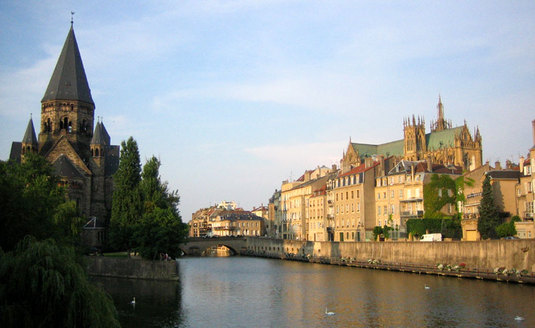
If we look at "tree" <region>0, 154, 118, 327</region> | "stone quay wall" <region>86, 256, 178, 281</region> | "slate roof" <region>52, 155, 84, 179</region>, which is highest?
"slate roof" <region>52, 155, 84, 179</region>

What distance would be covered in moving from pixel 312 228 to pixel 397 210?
26233mm

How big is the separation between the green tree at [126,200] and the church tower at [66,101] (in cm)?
2342

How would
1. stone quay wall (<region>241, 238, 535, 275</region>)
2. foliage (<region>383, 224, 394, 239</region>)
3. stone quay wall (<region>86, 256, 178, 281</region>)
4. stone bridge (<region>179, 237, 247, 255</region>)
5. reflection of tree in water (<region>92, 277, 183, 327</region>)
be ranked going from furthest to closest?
stone bridge (<region>179, 237, 247, 255</region>)
foliage (<region>383, 224, 394, 239</region>)
stone quay wall (<region>86, 256, 178, 281</region>)
stone quay wall (<region>241, 238, 535, 275</region>)
reflection of tree in water (<region>92, 277, 183, 327</region>)

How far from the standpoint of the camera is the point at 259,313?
3978cm

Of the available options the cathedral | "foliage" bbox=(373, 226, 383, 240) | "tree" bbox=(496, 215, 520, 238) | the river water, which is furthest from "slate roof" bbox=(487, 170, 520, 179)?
the cathedral

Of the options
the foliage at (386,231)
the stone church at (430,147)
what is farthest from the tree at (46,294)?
the stone church at (430,147)

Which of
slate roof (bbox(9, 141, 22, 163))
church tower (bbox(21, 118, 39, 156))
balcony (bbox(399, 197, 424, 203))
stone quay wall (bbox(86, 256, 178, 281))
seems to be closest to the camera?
stone quay wall (bbox(86, 256, 178, 281))

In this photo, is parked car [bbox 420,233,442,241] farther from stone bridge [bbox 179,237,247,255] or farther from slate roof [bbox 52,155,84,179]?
stone bridge [bbox 179,237,247,255]

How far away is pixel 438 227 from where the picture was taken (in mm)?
73188

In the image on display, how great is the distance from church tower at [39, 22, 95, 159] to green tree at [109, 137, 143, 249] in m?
23.4

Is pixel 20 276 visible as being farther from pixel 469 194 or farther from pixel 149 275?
pixel 469 194

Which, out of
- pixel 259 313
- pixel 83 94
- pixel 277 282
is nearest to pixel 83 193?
pixel 83 94

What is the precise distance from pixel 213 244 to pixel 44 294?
95.4 meters

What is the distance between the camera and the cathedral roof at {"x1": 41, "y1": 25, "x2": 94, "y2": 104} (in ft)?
301
